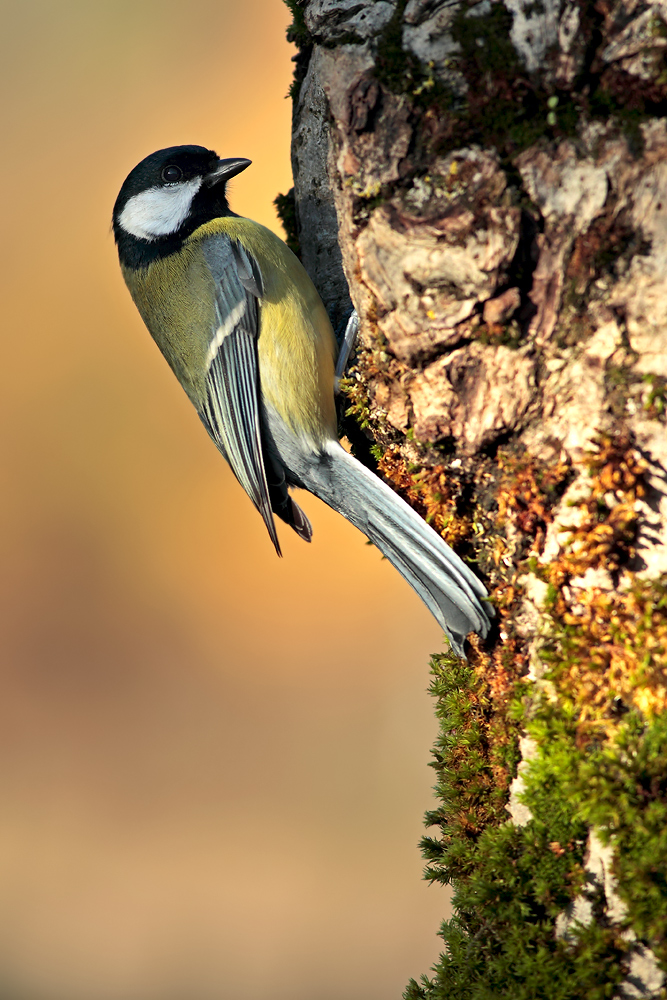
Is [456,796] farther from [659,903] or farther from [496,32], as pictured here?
[496,32]

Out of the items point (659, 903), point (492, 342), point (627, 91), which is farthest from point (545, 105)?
point (659, 903)

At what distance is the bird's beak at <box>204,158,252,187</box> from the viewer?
254cm

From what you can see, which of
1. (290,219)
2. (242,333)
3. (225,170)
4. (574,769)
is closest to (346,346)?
(242,333)

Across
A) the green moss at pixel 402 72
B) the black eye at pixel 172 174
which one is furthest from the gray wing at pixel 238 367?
the green moss at pixel 402 72

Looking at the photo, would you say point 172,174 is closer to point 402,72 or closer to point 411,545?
point 402,72

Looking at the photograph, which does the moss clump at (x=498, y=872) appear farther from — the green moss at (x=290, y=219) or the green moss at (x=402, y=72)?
the green moss at (x=290, y=219)

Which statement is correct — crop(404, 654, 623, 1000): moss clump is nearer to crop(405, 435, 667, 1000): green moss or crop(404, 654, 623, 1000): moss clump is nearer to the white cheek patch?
crop(405, 435, 667, 1000): green moss

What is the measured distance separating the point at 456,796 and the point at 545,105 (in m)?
1.42

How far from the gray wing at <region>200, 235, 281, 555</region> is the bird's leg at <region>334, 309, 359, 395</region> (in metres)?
0.24

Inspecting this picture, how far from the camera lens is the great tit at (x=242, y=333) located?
2168 millimetres

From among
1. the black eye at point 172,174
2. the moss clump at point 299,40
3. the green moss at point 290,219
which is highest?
the moss clump at point 299,40

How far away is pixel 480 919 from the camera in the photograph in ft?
4.90

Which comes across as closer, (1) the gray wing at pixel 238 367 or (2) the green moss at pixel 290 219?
(1) the gray wing at pixel 238 367

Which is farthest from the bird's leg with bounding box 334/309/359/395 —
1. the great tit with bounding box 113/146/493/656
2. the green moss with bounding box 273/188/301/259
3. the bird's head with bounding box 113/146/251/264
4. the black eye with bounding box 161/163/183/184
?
the black eye with bounding box 161/163/183/184
